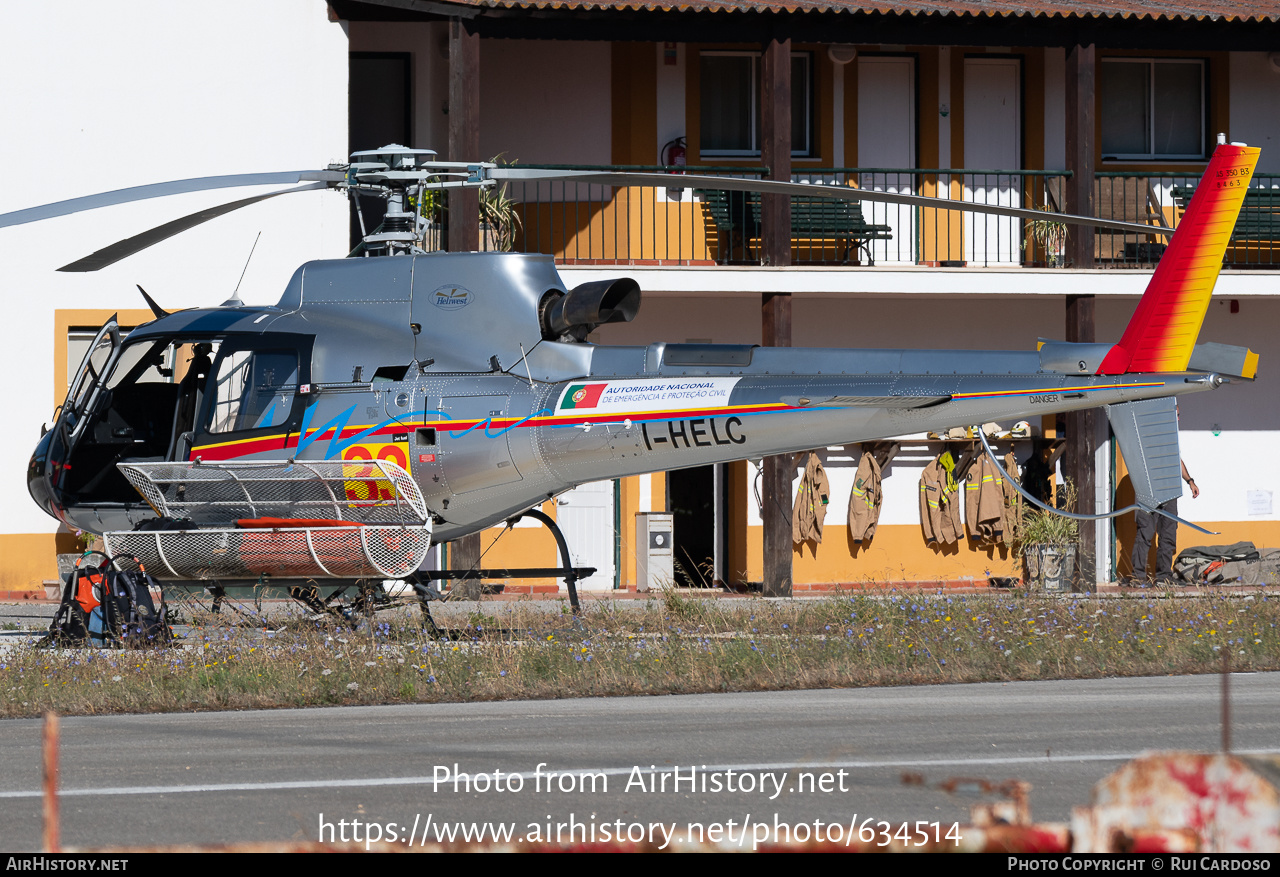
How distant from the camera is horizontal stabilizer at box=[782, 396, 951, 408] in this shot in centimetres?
863

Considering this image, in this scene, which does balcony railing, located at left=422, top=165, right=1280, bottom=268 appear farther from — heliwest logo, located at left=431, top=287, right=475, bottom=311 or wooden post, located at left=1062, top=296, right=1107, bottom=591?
heliwest logo, located at left=431, top=287, right=475, bottom=311

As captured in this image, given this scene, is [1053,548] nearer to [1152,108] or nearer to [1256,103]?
[1152,108]

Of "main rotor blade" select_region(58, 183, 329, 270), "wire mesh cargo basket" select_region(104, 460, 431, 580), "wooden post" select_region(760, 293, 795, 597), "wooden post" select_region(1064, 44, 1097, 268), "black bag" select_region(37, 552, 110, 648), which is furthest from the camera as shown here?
"wooden post" select_region(1064, 44, 1097, 268)

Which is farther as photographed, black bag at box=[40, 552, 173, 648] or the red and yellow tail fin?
black bag at box=[40, 552, 173, 648]

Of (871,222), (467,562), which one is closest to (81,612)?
(467,562)

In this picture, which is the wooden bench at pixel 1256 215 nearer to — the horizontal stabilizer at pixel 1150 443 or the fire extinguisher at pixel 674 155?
the fire extinguisher at pixel 674 155

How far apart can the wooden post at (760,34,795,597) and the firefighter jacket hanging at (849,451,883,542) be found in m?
1.88

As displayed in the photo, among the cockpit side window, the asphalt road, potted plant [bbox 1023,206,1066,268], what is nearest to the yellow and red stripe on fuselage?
the cockpit side window

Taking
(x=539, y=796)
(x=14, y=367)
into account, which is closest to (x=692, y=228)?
(x=14, y=367)

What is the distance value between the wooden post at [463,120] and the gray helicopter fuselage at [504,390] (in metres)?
5.72

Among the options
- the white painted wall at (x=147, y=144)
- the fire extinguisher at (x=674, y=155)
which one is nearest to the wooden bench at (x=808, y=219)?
the fire extinguisher at (x=674, y=155)

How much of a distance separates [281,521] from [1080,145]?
38.9 ft

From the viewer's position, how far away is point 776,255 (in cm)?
1647

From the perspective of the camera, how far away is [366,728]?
7.05 metres
